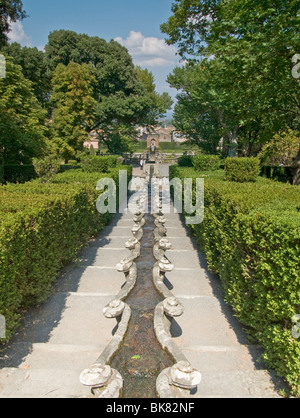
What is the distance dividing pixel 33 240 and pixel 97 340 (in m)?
2.04

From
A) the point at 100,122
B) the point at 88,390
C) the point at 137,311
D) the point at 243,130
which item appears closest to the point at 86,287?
the point at 137,311

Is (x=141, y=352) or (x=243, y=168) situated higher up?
(x=243, y=168)

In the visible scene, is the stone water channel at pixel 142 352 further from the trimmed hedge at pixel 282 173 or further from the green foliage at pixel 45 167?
A: the trimmed hedge at pixel 282 173

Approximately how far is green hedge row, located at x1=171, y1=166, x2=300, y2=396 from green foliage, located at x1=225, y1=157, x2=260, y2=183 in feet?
14.1

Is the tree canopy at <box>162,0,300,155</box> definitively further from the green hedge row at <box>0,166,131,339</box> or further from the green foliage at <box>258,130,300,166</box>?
the green hedge row at <box>0,166,131,339</box>

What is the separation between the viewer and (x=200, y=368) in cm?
376

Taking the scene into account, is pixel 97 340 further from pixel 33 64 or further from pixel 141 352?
pixel 33 64

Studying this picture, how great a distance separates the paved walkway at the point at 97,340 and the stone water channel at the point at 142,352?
41 centimetres

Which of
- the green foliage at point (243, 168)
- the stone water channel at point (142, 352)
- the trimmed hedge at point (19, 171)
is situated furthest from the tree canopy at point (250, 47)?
the trimmed hedge at point (19, 171)

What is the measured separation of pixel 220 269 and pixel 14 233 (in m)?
4.25

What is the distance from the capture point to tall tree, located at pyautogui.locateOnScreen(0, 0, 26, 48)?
1566cm

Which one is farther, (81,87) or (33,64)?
(33,64)

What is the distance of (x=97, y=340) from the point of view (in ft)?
14.7

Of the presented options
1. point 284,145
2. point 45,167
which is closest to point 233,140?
point 284,145
